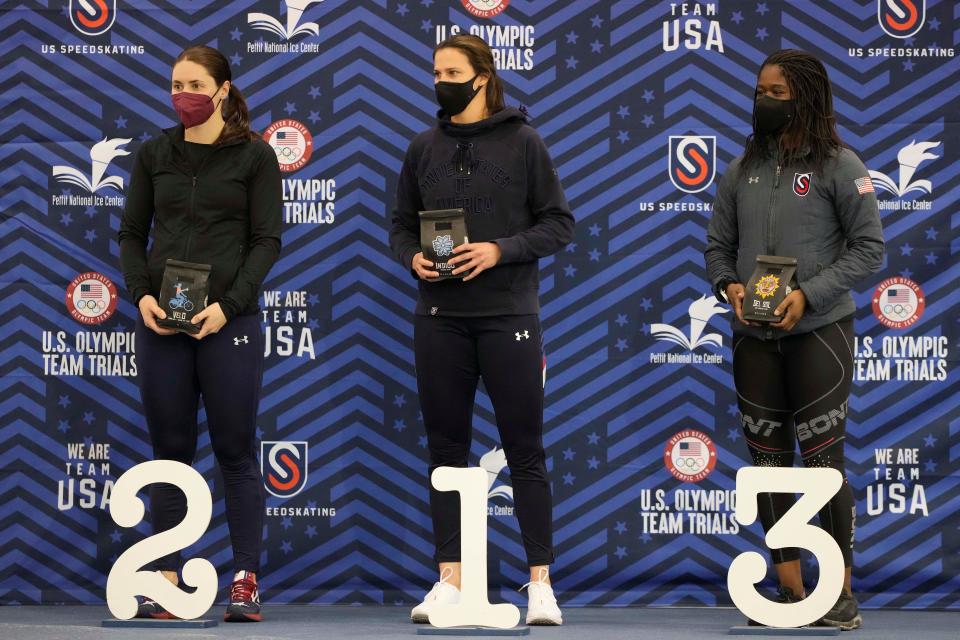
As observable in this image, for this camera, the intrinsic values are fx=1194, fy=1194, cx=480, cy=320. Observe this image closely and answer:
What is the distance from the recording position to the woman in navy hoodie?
325cm

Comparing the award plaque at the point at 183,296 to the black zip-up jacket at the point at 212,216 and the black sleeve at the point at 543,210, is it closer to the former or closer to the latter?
the black zip-up jacket at the point at 212,216

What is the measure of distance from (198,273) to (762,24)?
1996mm

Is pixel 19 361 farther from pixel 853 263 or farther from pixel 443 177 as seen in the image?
pixel 853 263

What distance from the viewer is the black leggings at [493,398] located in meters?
3.25

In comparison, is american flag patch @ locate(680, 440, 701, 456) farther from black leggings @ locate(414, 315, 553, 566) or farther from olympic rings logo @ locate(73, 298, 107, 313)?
olympic rings logo @ locate(73, 298, 107, 313)

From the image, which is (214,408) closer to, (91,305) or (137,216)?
(137,216)

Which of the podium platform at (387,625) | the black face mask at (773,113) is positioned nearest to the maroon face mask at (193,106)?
the podium platform at (387,625)

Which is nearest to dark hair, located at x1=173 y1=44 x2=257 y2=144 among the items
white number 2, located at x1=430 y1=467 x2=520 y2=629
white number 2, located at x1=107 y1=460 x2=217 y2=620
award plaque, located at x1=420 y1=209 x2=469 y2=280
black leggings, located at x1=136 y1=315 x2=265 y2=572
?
black leggings, located at x1=136 y1=315 x2=265 y2=572

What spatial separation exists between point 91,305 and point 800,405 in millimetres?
2295

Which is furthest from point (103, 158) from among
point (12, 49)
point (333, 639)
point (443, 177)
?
point (333, 639)

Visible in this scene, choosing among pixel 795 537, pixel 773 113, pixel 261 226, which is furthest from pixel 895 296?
pixel 261 226

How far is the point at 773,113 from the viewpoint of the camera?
322 cm

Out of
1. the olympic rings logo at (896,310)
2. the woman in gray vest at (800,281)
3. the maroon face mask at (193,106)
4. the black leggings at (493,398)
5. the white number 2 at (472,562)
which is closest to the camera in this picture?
the white number 2 at (472,562)

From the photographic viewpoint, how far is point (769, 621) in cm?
305
